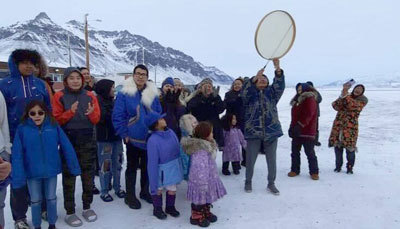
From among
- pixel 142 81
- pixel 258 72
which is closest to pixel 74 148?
pixel 142 81

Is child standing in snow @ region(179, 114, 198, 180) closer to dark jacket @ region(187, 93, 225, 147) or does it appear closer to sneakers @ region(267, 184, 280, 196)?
dark jacket @ region(187, 93, 225, 147)

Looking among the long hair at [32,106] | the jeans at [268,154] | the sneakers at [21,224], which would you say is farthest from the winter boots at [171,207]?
the long hair at [32,106]

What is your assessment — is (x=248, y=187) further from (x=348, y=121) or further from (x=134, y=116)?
(x=348, y=121)

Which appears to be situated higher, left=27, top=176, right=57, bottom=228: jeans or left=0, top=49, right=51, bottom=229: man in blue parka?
left=0, top=49, right=51, bottom=229: man in blue parka

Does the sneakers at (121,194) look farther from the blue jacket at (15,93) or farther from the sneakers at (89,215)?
the blue jacket at (15,93)

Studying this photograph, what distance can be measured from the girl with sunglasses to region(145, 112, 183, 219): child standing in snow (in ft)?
3.25

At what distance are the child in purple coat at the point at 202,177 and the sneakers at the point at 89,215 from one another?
4.38 feet

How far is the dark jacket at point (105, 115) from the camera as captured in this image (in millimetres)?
4340

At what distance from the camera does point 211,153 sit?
3.86 meters

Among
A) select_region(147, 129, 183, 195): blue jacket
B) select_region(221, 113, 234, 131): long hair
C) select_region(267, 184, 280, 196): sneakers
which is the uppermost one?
select_region(221, 113, 234, 131): long hair

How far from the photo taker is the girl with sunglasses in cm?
319

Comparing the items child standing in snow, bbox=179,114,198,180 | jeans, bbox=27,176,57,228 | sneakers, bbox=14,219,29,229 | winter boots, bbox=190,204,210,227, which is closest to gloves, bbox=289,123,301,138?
child standing in snow, bbox=179,114,198,180

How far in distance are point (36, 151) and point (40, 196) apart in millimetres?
610

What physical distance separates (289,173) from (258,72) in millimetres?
2416
